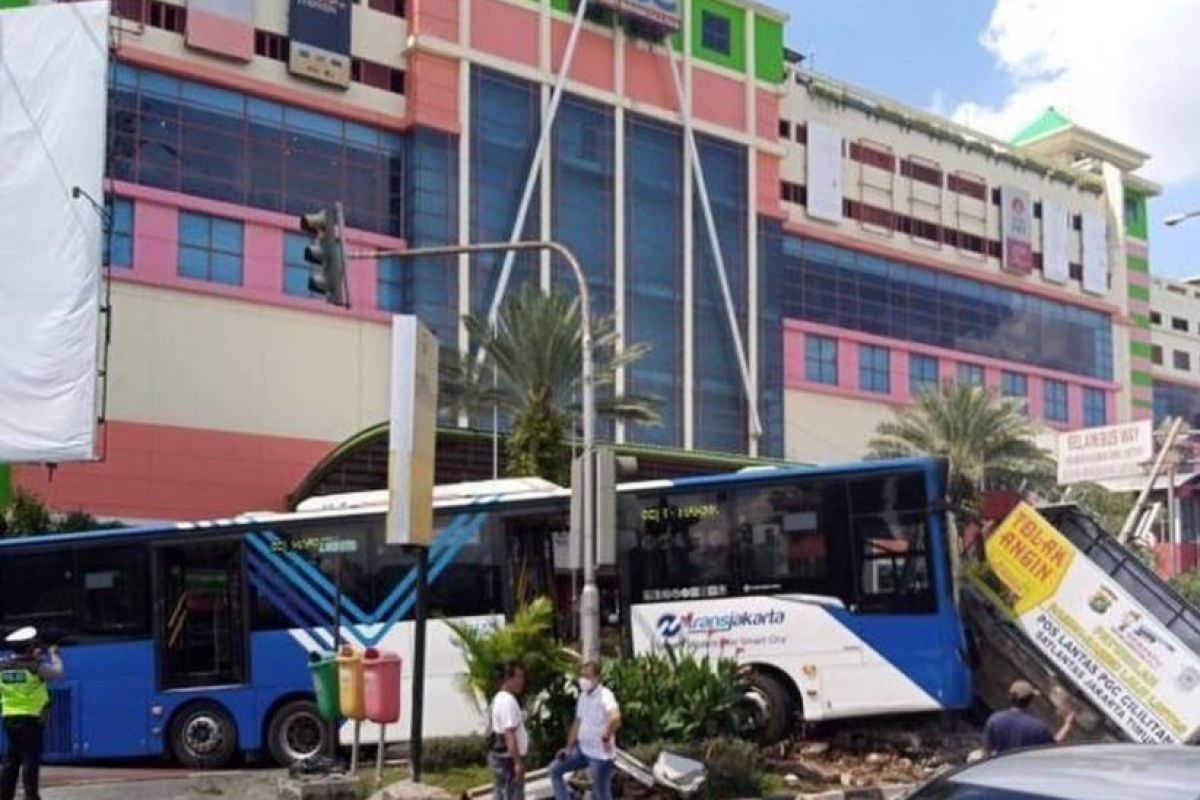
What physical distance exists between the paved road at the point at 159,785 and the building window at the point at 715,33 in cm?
4638

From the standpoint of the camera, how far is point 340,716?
592 inches

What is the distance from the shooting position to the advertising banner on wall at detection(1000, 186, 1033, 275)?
229ft

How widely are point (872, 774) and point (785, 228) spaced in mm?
46792

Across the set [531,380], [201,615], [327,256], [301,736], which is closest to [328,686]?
[301,736]

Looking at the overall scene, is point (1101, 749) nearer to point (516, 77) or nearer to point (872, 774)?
point (872, 774)

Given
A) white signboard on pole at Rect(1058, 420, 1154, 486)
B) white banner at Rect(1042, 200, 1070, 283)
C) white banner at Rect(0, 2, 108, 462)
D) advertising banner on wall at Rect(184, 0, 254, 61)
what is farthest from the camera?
white banner at Rect(1042, 200, 1070, 283)

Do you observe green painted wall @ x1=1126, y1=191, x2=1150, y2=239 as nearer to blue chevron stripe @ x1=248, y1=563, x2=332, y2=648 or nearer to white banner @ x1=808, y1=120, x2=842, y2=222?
white banner @ x1=808, y1=120, x2=842, y2=222

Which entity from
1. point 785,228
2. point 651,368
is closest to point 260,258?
point 651,368

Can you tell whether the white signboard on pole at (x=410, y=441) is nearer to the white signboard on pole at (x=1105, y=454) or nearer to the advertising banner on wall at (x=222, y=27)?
the advertising banner on wall at (x=222, y=27)

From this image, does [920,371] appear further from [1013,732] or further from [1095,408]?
[1013,732]

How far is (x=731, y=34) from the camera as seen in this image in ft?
198

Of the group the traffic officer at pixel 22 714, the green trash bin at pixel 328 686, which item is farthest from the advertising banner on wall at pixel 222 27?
the traffic officer at pixel 22 714

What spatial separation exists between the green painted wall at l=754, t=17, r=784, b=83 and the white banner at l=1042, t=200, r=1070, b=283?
18.7 metres

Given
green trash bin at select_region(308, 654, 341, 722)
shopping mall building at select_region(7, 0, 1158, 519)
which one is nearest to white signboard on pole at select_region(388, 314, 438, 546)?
green trash bin at select_region(308, 654, 341, 722)
